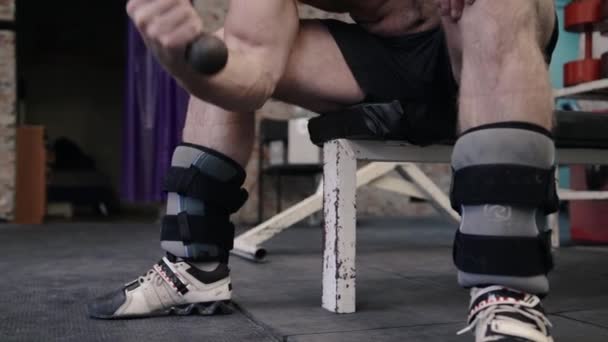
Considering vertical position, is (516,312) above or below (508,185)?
below

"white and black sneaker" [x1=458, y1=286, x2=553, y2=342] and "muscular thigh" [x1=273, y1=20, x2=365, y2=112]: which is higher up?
"muscular thigh" [x1=273, y1=20, x2=365, y2=112]

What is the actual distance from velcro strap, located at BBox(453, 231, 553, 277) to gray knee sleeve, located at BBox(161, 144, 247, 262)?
0.46m

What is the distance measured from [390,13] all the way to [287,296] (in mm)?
614

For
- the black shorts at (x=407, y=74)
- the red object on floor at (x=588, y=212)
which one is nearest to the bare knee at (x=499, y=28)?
the black shorts at (x=407, y=74)

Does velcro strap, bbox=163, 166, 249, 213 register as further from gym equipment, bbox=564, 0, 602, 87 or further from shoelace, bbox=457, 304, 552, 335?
gym equipment, bbox=564, 0, 602, 87

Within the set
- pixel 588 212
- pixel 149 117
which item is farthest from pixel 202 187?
pixel 149 117

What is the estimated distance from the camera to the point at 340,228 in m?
1.12

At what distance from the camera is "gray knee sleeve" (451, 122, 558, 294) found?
683 millimetres

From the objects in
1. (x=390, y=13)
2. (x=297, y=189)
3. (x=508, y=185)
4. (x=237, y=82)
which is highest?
(x=390, y=13)

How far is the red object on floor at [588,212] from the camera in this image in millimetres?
2459

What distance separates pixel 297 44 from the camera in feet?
3.24

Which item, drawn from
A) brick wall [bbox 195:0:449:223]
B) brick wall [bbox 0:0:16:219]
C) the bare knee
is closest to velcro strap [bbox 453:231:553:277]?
the bare knee

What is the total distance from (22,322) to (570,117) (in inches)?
46.5

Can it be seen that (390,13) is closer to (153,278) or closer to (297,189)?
(153,278)
